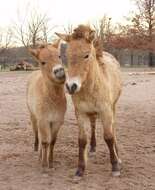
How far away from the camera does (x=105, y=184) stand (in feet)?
15.2

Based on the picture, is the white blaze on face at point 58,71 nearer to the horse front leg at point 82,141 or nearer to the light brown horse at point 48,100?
the light brown horse at point 48,100

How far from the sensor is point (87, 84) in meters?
4.69

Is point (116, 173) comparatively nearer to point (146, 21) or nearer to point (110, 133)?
point (110, 133)

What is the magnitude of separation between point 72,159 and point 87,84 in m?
1.50

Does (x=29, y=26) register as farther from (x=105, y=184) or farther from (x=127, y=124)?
(x=105, y=184)

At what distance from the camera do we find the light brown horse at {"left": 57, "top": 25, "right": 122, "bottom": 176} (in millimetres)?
4359

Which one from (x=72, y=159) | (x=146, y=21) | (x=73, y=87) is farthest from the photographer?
(x=146, y=21)

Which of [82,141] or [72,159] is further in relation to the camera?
[72,159]

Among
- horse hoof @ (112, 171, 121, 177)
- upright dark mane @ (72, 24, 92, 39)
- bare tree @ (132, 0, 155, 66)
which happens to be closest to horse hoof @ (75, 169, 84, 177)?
horse hoof @ (112, 171, 121, 177)

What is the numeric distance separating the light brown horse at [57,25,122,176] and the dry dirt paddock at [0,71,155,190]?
243 millimetres

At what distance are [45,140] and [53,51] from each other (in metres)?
1.19

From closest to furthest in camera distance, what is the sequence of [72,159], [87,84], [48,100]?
[87,84] < [48,100] < [72,159]

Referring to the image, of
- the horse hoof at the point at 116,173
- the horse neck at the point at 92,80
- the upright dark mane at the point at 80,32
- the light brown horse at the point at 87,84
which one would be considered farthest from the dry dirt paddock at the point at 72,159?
the upright dark mane at the point at 80,32

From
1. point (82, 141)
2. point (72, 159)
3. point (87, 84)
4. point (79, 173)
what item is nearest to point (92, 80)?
point (87, 84)
